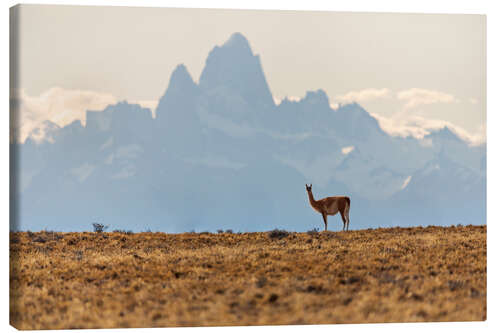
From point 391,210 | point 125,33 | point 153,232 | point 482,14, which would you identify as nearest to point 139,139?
point 153,232

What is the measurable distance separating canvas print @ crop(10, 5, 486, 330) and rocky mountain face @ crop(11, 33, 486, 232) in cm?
7

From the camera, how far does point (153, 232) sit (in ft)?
60.3

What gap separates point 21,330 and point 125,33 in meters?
7.67

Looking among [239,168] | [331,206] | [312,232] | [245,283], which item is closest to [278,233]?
[312,232]

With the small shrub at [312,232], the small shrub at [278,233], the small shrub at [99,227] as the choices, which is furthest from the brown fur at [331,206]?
the small shrub at [99,227]

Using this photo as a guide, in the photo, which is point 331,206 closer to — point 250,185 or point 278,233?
point 278,233

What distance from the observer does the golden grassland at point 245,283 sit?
1211 cm

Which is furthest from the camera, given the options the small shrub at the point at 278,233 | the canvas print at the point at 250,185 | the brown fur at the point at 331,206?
the brown fur at the point at 331,206

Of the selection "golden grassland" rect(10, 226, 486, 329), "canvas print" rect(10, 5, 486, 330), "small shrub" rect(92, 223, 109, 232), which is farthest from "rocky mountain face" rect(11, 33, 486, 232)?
"golden grassland" rect(10, 226, 486, 329)

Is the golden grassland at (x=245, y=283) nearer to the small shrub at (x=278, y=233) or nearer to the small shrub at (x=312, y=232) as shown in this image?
the small shrub at (x=278, y=233)

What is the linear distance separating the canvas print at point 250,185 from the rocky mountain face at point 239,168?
70mm

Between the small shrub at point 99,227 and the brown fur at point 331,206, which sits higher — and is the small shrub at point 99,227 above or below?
below

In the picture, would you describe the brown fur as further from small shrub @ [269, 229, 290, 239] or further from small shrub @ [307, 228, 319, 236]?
small shrub @ [269, 229, 290, 239]

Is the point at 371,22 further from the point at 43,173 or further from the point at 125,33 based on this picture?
Result: the point at 43,173
